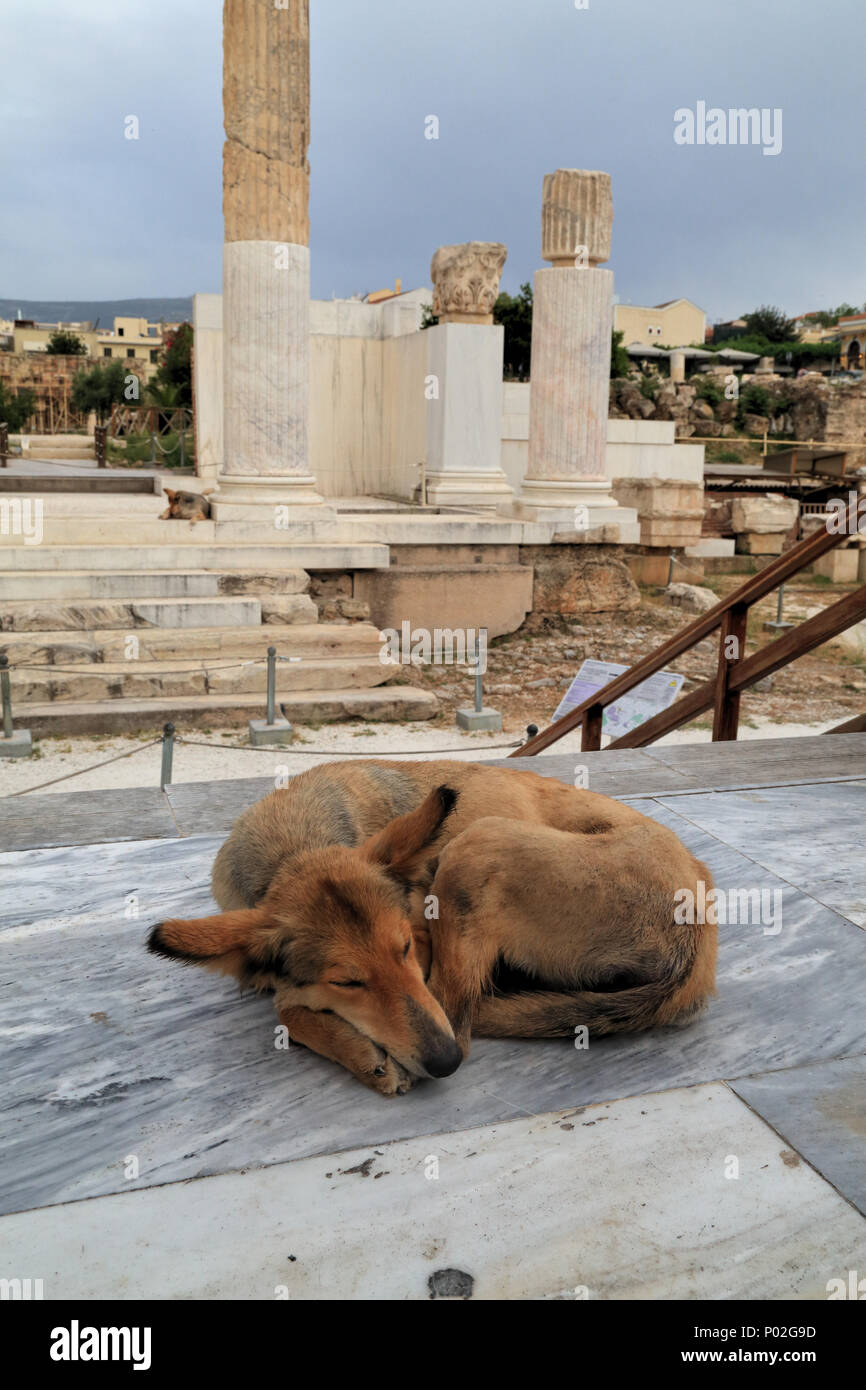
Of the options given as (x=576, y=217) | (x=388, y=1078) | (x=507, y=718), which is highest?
(x=576, y=217)

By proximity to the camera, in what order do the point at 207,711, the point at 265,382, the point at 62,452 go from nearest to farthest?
the point at 207,711, the point at 265,382, the point at 62,452

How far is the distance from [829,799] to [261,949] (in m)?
2.96

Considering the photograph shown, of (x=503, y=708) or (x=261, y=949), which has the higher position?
(x=261, y=949)

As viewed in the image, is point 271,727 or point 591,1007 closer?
point 591,1007

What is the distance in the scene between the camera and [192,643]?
11672mm

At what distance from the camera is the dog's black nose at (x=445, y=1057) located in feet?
6.91

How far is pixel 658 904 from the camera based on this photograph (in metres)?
2.46

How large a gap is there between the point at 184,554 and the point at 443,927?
11.0 meters

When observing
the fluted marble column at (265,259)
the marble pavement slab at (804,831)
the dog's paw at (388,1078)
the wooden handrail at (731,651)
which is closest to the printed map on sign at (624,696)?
the wooden handrail at (731,651)

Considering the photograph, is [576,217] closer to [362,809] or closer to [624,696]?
[624,696]

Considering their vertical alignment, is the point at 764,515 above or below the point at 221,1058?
above

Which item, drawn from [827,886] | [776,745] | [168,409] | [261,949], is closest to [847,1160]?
[261,949]

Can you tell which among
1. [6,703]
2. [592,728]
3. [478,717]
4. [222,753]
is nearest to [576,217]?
[478,717]

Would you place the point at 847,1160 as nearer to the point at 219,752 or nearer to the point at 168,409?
the point at 219,752
